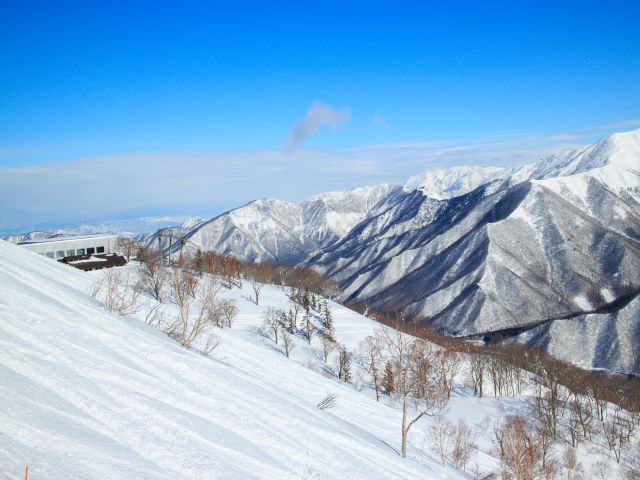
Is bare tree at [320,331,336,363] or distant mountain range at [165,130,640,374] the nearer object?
bare tree at [320,331,336,363]

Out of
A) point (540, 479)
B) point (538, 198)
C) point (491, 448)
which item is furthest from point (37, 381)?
point (538, 198)

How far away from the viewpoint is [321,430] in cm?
1377

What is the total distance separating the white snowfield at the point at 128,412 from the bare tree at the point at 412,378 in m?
4.74

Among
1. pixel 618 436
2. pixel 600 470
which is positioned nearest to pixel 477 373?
pixel 618 436

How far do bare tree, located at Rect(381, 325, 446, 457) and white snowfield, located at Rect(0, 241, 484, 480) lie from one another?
15.6 ft

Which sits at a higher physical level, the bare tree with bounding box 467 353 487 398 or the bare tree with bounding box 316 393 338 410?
the bare tree with bounding box 316 393 338 410

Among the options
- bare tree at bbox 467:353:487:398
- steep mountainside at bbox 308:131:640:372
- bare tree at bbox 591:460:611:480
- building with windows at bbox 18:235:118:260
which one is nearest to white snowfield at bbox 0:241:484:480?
bare tree at bbox 591:460:611:480

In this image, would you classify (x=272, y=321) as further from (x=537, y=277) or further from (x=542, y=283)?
(x=537, y=277)

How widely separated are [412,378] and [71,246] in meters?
53.3

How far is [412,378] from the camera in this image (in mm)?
38469

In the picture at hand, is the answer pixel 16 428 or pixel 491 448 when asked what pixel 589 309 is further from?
pixel 16 428

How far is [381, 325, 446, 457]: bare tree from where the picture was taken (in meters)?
21.5

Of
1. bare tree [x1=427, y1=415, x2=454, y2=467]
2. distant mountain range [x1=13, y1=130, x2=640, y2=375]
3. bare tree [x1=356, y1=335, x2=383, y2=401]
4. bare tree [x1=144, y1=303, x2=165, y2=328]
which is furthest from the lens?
distant mountain range [x1=13, y1=130, x2=640, y2=375]

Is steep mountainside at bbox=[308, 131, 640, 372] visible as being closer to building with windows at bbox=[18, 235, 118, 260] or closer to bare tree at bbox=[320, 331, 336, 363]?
bare tree at bbox=[320, 331, 336, 363]
